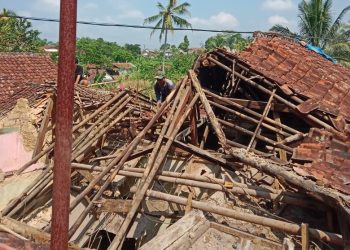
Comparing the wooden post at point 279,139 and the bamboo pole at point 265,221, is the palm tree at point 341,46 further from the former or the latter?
the bamboo pole at point 265,221

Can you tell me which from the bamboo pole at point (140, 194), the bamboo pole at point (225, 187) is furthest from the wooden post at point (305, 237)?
the bamboo pole at point (140, 194)

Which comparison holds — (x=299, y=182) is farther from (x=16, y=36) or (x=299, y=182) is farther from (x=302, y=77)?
(x=16, y=36)

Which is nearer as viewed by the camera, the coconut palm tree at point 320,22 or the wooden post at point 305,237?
the wooden post at point 305,237

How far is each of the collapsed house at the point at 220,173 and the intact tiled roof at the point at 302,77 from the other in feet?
0.09

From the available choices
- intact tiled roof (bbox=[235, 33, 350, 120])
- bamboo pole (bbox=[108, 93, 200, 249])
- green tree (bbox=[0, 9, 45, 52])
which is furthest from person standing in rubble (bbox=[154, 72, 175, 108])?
green tree (bbox=[0, 9, 45, 52])

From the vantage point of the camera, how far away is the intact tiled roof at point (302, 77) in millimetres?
5887

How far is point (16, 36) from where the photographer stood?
33.4 metres

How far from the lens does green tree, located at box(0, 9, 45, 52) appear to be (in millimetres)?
31125

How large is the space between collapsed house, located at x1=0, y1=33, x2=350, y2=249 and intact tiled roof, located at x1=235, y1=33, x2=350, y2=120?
0.03m

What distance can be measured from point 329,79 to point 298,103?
153cm

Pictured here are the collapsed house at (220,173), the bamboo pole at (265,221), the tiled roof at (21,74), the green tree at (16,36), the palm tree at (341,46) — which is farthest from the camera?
the green tree at (16,36)

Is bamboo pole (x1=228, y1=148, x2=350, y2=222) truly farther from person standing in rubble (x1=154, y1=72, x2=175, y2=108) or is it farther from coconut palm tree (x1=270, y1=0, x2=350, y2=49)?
coconut palm tree (x1=270, y1=0, x2=350, y2=49)

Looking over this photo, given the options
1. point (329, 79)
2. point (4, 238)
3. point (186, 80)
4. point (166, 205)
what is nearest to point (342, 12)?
point (329, 79)

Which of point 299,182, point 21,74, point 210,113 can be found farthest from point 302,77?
point 21,74
